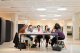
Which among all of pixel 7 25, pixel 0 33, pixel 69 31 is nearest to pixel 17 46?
pixel 0 33

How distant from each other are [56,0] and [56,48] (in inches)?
148

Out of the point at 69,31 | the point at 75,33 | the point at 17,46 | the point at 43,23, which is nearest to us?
the point at 17,46

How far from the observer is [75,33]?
12.9 m

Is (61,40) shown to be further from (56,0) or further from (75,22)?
(75,22)

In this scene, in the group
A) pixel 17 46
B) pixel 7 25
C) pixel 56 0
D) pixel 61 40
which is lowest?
pixel 17 46

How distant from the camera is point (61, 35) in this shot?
5.41 meters

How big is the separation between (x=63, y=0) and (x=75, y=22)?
641 centimetres

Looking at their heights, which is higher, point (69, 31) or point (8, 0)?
point (8, 0)

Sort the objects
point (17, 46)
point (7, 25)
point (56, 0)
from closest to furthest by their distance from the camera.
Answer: point (17, 46) → point (56, 0) → point (7, 25)

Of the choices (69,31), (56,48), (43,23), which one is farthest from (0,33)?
(43,23)

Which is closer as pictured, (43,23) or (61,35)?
(61,35)

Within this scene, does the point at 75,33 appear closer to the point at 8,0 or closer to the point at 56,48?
the point at 56,48

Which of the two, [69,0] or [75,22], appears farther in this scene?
[75,22]

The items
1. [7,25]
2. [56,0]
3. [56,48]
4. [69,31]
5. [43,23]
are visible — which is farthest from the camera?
[43,23]
